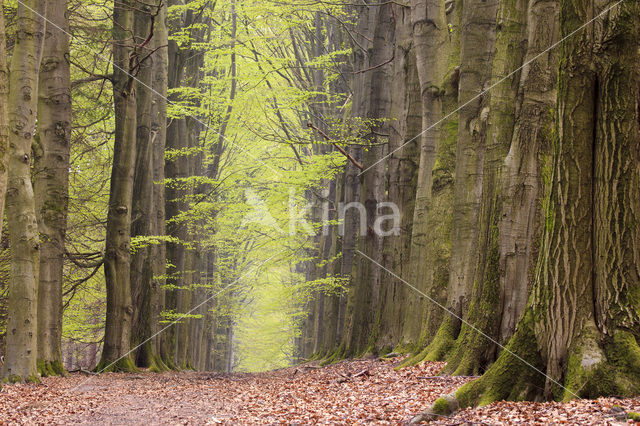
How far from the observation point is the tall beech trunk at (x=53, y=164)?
34.4 feet

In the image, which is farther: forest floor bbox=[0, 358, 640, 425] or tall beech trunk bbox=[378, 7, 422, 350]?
tall beech trunk bbox=[378, 7, 422, 350]

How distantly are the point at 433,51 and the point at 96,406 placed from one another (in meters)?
7.82

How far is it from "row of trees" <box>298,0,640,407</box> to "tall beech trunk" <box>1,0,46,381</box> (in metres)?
5.62

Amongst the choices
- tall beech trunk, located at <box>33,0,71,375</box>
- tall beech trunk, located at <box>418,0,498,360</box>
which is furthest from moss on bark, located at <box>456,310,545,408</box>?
tall beech trunk, located at <box>33,0,71,375</box>

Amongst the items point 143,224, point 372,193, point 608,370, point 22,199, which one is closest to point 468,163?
point 608,370

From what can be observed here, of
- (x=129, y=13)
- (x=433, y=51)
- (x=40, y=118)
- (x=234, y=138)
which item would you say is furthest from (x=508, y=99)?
(x=234, y=138)

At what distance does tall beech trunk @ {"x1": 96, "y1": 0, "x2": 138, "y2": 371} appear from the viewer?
12.5m

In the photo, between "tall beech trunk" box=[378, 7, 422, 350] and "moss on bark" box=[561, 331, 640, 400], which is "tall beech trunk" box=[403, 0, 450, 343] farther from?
"moss on bark" box=[561, 331, 640, 400]

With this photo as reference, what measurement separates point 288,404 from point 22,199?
4.84 m

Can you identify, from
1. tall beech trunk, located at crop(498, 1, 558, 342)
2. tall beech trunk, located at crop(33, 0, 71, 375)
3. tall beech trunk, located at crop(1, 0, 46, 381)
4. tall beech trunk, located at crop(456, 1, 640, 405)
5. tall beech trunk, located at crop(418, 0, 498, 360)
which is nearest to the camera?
tall beech trunk, located at crop(456, 1, 640, 405)

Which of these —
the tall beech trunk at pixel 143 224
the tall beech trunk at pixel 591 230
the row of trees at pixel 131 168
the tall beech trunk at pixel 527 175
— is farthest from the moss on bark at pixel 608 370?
the tall beech trunk at pixel 143 224

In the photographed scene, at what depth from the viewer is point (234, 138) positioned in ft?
87.8

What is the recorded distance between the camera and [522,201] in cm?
712

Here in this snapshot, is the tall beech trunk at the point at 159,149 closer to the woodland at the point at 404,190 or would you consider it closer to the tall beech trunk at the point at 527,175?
the woodland at the point at 404,190
